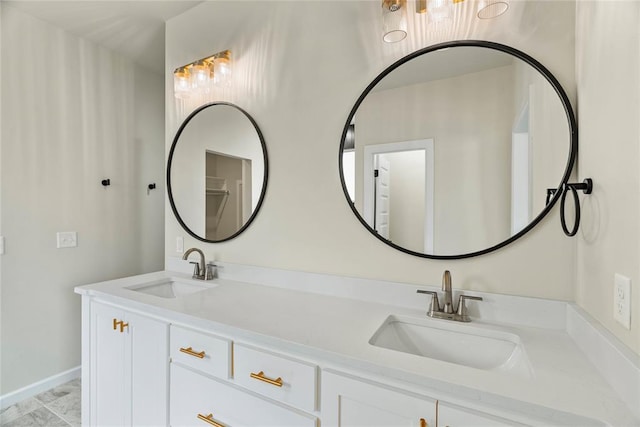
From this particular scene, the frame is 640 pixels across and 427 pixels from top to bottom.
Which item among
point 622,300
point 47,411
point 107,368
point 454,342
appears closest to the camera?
point 622,300

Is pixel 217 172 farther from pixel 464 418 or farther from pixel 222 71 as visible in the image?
→ pixel 464 418

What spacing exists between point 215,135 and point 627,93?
187 centimetres

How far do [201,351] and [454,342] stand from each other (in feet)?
3.07

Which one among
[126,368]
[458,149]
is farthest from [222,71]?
[126,368]

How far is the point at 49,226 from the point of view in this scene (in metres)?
2.24

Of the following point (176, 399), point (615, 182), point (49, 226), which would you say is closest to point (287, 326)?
point (176, 399)

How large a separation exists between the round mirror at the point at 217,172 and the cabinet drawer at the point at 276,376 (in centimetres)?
88

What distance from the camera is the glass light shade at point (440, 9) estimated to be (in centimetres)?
126

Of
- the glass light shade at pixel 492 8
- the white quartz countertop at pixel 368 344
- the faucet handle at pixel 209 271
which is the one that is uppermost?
the glass light shade at pixel 492 8

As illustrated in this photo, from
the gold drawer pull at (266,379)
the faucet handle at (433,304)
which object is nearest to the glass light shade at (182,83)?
the gold drawer pull at (266,379)

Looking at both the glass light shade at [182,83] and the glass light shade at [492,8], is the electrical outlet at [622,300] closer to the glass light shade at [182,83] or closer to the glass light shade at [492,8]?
the glass light shade at [492,8]

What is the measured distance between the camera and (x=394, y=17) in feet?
4.40

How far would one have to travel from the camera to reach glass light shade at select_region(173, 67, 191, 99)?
204 cm

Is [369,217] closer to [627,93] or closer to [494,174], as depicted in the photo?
[494,174]
